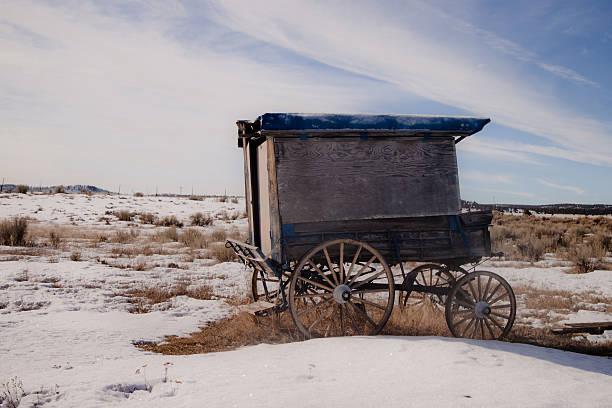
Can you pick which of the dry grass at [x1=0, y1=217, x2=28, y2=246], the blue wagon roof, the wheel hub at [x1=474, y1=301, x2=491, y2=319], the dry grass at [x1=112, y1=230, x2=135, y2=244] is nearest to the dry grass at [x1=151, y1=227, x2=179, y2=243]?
the dry grass at [x1=112, y1=230, x2=135, y2=244]

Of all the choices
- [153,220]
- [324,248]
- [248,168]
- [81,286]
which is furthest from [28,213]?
[324,248]

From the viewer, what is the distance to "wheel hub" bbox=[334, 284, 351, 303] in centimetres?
516

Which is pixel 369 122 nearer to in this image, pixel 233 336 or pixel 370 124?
pixel 370 124

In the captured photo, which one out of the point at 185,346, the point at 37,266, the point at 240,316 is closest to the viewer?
the point at 185,346

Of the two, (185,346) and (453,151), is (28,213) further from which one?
(453,151)

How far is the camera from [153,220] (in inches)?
922

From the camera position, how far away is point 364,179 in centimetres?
549

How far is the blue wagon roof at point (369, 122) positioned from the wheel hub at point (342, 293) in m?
2.01

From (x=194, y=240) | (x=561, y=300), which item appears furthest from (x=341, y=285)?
(x=194, y=240)

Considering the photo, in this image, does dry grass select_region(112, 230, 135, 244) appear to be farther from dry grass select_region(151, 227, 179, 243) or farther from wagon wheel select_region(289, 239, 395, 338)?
wagon wheel select_region(289, 239, 395, 338)

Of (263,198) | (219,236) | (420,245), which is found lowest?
(420,245)

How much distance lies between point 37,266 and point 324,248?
793 centimetres

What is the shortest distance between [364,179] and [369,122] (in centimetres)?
75

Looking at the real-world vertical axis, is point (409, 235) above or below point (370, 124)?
below
